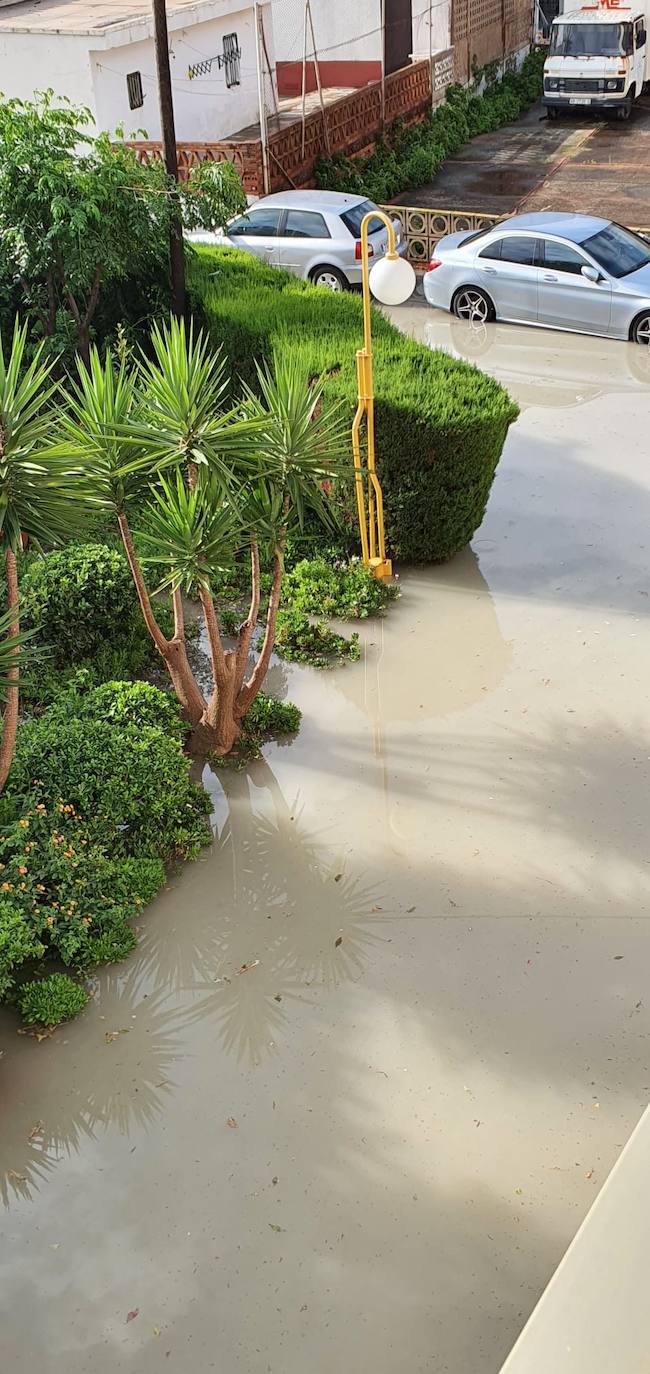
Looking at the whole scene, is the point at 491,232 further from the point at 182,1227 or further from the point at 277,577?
the point at 182,1227

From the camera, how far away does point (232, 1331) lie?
496 cm

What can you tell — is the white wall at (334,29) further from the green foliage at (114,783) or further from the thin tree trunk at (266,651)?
the green foliage at (114,783)

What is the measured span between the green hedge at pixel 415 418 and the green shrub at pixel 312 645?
1.36 metres

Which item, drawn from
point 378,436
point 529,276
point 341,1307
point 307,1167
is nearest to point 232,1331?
point 341,1307

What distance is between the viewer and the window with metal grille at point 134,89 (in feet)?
61.8

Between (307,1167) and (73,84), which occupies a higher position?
(73,84)

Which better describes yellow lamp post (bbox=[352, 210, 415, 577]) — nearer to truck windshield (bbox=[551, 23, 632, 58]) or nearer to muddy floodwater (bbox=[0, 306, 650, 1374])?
muddy floodwater (bbox=[0, 306, 650, 1374])

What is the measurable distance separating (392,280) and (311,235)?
307 inches

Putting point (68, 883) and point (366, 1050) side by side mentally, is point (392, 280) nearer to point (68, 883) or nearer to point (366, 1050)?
point (68, 883)

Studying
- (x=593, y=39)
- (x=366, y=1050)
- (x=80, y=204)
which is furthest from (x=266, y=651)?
(x=593, y=39)

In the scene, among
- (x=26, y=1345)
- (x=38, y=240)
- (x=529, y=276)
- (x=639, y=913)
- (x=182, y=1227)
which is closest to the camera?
(x=26, y=1345)

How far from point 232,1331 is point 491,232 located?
1360 centimetres

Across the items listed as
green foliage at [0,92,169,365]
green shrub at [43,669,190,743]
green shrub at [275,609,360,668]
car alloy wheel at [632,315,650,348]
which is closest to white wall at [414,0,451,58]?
car alloy wheel at [632,315,650,348]

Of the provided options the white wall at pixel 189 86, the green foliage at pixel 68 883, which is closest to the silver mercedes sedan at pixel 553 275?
the white wall at pixel 189 86
